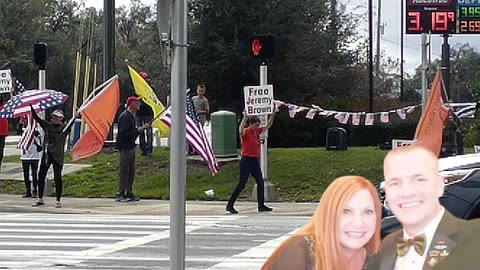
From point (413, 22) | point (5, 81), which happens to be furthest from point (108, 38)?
point (413, 22)

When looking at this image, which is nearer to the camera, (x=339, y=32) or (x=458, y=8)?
(x=458, y=8)

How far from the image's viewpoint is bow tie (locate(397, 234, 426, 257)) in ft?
11.0

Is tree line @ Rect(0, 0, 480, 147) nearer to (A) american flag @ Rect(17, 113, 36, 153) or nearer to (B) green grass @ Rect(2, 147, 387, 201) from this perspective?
(B) green grass @ Rect(2, 147, 387, 201)

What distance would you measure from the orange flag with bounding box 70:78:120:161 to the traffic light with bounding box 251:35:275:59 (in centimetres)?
899

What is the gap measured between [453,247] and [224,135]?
19960 millimetres

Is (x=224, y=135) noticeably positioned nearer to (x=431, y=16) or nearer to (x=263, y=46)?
(x=263, y=46)

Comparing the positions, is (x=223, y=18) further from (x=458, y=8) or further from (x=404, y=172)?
(x=404, y=172)

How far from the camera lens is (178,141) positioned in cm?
539

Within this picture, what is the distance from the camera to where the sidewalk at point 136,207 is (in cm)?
1773

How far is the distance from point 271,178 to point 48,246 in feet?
29.6

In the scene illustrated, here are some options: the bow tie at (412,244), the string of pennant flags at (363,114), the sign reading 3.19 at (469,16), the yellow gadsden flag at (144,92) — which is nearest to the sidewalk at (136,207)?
the yellow gadsden flag at (144,92)

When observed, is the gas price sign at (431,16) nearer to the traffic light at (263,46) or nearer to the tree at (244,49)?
the traffic light at (263,46)

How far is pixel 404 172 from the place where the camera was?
337cm

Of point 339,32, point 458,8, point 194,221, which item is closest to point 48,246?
point 194,221
